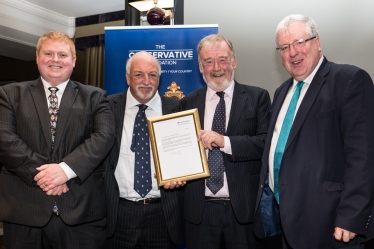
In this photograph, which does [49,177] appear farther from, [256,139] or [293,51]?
[293,51]

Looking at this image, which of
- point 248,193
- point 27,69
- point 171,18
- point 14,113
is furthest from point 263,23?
point 27,69

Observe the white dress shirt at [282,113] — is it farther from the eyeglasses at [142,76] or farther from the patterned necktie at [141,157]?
the eyeglasses at [142,76]

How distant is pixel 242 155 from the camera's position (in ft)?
8.28

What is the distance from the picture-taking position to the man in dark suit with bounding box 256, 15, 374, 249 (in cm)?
192

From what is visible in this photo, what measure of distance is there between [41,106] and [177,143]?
2.88ft

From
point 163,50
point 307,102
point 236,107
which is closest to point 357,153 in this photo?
point 307,102

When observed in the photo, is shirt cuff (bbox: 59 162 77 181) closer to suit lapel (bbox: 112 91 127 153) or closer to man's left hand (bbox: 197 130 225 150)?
suit lapel (bbox: 112 91 127 153)

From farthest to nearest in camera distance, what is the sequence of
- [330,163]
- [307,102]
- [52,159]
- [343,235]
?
[52,159]
[307,102]
[330,163]
[343,235]

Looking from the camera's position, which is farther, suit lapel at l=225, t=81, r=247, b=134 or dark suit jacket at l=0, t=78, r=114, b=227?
suit lapel at l=225, t=81, r=247, b=134

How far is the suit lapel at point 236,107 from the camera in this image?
8.67ft

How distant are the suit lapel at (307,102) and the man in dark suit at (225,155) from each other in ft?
1.50

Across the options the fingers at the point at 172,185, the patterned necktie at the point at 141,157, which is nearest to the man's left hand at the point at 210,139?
the fingers at the point at 172,185

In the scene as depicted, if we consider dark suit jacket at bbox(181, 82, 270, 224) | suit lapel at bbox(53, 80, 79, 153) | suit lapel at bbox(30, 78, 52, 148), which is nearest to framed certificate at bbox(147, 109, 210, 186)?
dark suit jacket at bbox(181, 82, 270, 224)

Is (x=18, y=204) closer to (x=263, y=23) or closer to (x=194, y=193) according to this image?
(x=194, y=193)
